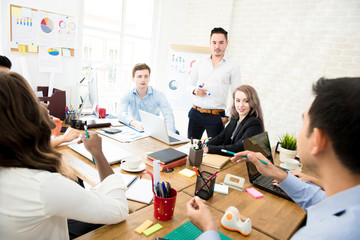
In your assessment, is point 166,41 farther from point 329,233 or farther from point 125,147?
point 329,233

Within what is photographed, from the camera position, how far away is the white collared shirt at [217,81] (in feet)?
10.0

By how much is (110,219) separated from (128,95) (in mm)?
2124

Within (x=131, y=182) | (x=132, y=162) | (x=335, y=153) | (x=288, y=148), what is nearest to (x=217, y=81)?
(x=288, y=148)

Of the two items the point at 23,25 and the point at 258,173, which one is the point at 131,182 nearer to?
the point at 258,173

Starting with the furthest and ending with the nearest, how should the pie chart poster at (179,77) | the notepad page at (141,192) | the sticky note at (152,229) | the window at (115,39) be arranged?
the pie chart poster at (179,77) → the window at (115,39) → the notepad page at (141,192) → the sticky note at (152,229)

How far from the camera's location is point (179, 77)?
4.16 m

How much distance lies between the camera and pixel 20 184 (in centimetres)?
73

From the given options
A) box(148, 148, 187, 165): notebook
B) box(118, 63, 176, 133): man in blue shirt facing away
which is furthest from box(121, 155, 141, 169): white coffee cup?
box(118, 63, 176, 133): man in blue shirt facing away

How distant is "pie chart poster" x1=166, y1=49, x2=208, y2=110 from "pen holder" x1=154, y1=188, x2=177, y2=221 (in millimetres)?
3225

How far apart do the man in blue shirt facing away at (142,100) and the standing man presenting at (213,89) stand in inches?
17.7

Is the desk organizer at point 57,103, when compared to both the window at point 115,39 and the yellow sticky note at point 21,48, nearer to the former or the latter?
the yellow sticky note at point 21,48

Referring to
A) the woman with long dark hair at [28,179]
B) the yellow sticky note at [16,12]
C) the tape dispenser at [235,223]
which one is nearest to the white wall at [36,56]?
the yellow sticky note at [16,12]

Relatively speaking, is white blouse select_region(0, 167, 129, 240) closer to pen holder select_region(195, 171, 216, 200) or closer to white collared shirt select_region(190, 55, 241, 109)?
pen holder select_region(195, 171, 216, 200)

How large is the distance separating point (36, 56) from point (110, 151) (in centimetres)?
193
